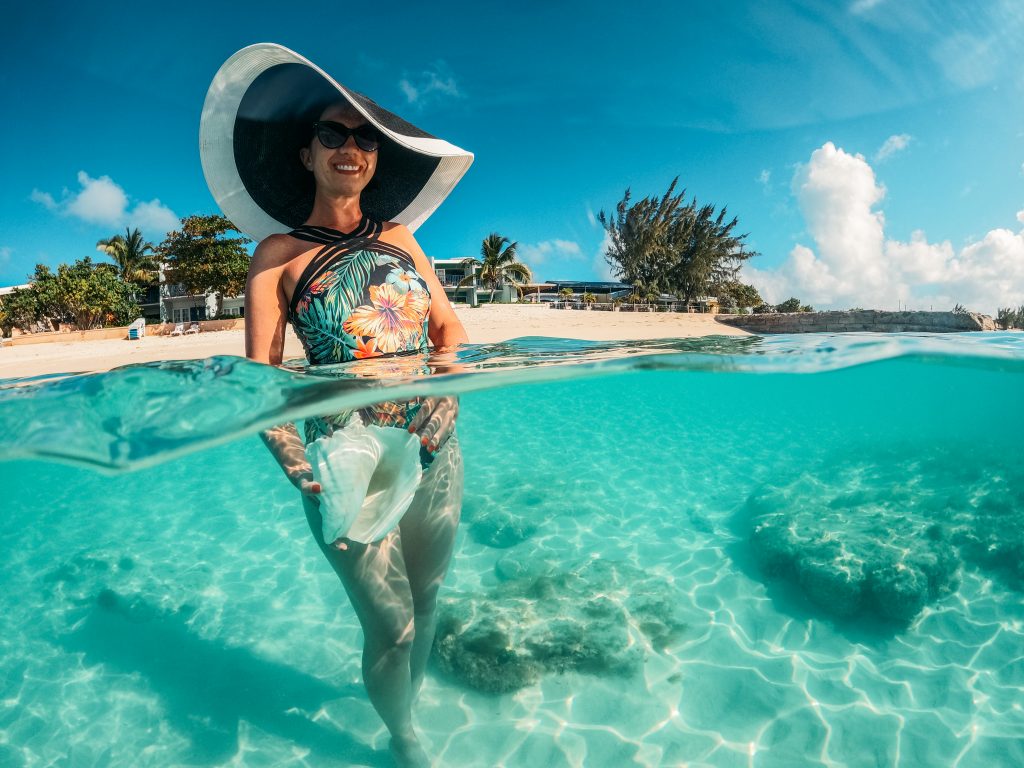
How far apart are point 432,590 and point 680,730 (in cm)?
239

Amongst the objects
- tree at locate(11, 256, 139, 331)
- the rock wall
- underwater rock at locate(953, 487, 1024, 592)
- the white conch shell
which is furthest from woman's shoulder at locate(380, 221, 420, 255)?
tree at locate(11, 256, 139, 331)

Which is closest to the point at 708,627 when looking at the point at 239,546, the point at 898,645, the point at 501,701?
the point at 898,645

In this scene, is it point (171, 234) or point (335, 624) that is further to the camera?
point (171, 234)

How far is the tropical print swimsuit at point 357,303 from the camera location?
7.97 feet

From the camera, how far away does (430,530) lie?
2729 millimetres

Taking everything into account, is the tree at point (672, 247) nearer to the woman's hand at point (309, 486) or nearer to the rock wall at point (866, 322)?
the rock wall at point (866, 322)

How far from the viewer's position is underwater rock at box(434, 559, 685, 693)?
4.40 meters

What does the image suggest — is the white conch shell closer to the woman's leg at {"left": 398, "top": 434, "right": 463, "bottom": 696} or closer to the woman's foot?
the woman's leg at {"left": 398, "top": 434, "right": 463, "bottom": 696}

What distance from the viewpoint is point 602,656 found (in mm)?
4520

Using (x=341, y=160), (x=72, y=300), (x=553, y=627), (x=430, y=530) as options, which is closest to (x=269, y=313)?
(x=341, y=160)

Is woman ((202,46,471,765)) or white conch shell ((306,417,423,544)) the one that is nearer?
white conch shell ((306,417,423,544))

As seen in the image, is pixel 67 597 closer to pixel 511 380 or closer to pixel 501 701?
pixel 501 701

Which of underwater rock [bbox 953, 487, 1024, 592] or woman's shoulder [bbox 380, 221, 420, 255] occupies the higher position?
woman's shoulder [bbox 380, 221, 420, 255]

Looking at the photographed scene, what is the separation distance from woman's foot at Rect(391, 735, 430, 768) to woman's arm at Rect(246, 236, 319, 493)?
171 cm
